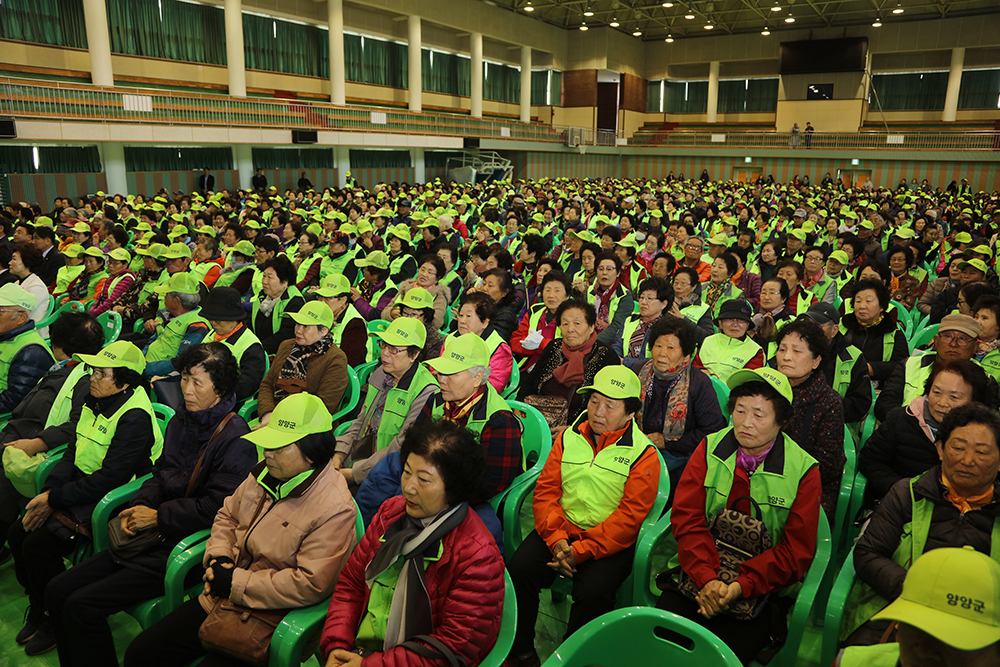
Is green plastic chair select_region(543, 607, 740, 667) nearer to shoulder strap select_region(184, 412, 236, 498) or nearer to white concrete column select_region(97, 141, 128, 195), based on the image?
shoulder strap select_region(184, 412, 236, 498)

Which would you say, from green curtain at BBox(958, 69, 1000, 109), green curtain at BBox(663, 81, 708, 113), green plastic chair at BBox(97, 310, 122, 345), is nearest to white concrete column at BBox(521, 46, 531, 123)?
green curtain at BBox(663, 81, 708, 113)

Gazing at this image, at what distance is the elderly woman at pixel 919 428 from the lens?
8.96 ft

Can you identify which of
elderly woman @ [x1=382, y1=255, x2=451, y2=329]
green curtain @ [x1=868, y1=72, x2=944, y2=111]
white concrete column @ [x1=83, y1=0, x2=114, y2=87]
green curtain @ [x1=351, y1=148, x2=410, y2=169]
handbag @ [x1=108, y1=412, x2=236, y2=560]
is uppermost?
green curtain @ [x1=868, y1=72, x2=944, y2=111]

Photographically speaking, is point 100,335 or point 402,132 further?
point 402,132

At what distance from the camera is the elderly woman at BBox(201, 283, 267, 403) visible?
3.96 m

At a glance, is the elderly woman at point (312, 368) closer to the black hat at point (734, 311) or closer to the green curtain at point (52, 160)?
the black hat at point (734, 311)

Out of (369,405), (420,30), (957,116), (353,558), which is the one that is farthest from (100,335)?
(957,116)

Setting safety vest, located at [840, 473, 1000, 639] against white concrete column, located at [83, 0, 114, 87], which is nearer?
safety vest, located at [840, 473, 1000, 639]

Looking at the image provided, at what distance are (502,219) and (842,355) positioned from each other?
9006 millimetres

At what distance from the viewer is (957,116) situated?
29312 millimetres

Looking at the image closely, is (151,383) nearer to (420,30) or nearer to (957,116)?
(420,30)

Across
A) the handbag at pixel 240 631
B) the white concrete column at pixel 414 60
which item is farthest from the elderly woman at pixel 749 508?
the white concrete column at pixel 414 60

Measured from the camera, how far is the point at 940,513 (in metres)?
2.21

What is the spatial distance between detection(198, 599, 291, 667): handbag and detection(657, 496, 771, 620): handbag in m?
1.55
